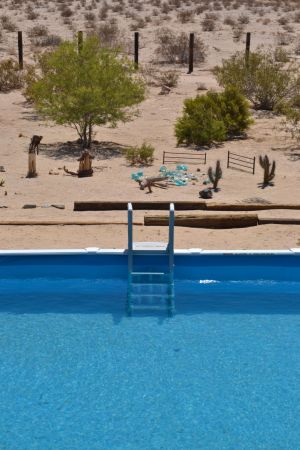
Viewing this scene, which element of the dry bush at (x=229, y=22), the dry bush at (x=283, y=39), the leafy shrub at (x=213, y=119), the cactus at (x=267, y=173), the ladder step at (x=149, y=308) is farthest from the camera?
the dry bush at (x=229, y=22)

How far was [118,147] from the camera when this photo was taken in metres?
19.8

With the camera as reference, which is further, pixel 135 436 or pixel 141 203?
pixel 141 203

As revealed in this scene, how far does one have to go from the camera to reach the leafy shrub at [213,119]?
65.0ft

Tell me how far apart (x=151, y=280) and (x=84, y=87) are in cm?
859

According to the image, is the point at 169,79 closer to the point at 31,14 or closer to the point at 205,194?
the point at 205,194

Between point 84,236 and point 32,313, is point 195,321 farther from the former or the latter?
point 84,236

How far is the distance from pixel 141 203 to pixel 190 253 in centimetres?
285

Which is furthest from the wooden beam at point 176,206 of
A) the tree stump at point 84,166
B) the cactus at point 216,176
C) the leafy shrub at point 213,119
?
the leafy shrub at point 213,119

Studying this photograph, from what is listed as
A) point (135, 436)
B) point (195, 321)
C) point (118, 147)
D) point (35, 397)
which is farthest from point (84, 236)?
point (118, 147)

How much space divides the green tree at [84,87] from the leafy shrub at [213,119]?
1.51 metres

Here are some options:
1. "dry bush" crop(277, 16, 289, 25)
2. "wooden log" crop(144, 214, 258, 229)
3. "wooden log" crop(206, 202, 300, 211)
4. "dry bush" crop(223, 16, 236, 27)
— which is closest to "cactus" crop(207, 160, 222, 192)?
"wooden log" crop(206, 202, 300, 211)

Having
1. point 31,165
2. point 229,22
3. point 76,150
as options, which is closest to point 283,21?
point 229,22

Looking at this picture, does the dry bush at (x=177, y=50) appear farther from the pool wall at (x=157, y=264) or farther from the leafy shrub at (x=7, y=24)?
the pool wall at (x=157, y=264)

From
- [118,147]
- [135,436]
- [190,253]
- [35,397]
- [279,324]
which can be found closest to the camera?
[135,436]
